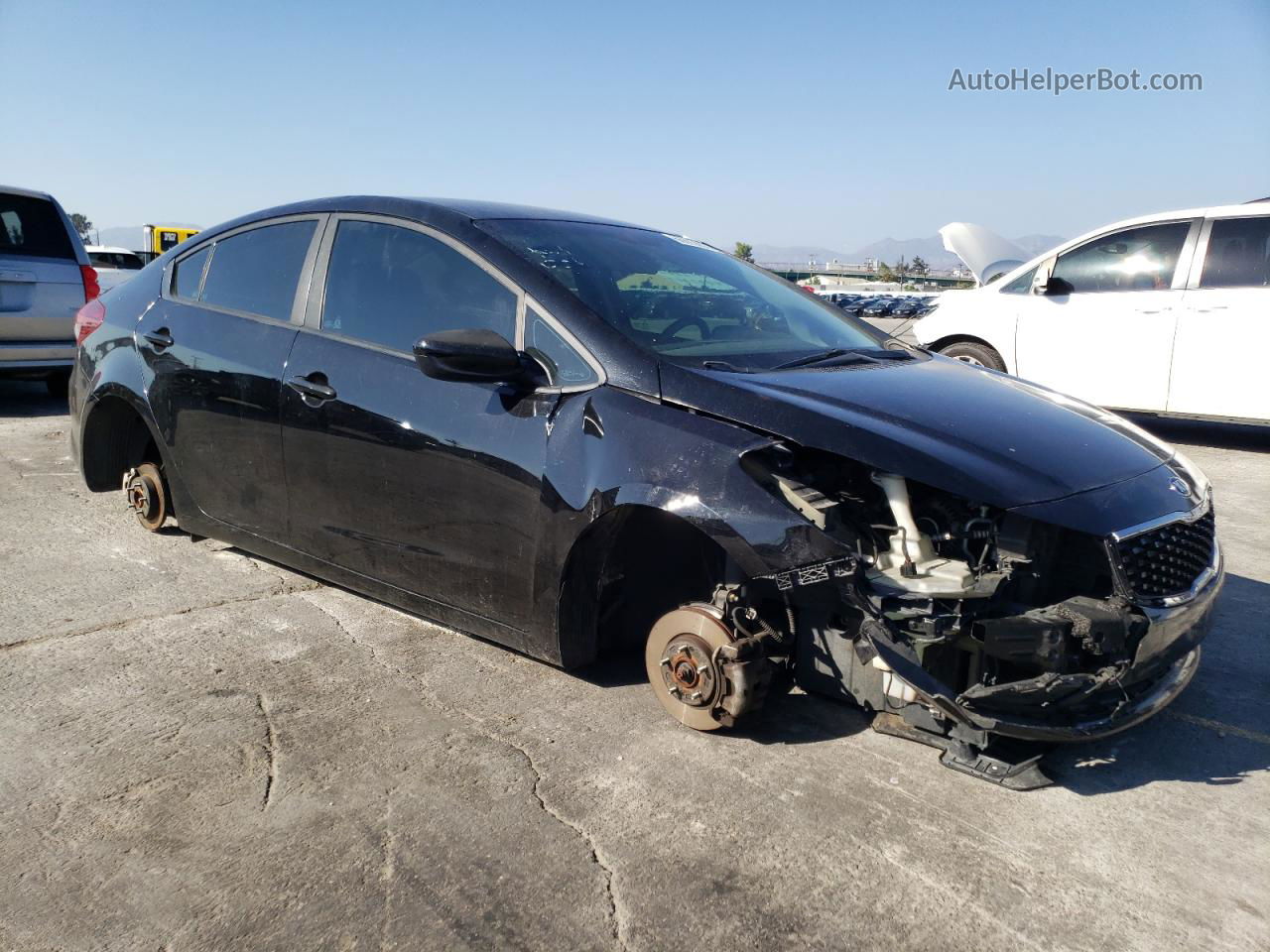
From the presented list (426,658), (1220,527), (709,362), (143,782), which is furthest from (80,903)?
(1220,527)

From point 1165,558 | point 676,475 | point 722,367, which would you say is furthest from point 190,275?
point 1165,558

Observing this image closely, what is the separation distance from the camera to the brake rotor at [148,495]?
4.62 m

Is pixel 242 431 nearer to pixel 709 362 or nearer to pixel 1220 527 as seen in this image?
pixel 709 362

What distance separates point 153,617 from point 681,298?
2383mm

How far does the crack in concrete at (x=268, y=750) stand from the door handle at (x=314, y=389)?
3.39 ft

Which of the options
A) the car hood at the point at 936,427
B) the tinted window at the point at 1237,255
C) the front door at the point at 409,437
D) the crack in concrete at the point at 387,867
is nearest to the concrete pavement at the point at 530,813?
the crack in concrete at the point at 387,867

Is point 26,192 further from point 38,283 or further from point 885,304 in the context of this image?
point 885,304

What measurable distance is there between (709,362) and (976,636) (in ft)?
3.58

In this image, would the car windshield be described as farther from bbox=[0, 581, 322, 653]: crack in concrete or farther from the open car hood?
the open car hood

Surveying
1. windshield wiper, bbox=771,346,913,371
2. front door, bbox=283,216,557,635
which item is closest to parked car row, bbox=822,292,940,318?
windshield wiper, bbox=771,346,913,371

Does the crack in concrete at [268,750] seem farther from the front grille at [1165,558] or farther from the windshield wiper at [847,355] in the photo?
the front grille at [1165,558]

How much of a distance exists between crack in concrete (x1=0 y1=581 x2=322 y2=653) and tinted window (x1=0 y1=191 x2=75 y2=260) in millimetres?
6130

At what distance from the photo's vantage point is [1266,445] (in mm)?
7742

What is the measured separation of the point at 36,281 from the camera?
840 centimetres
